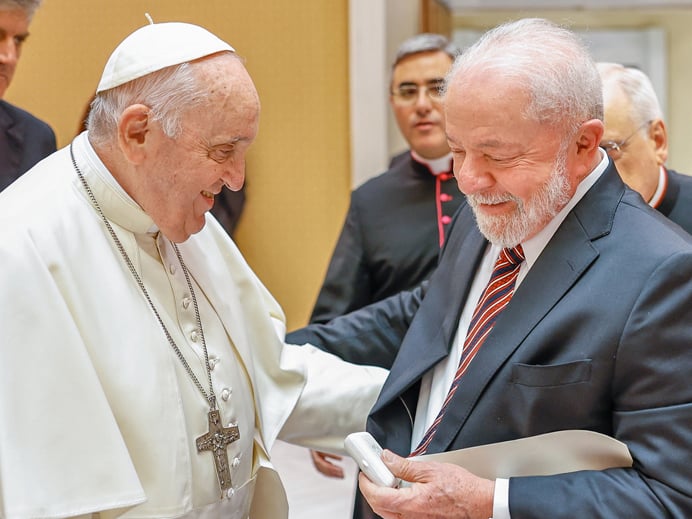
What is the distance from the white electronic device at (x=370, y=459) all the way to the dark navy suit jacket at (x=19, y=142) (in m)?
1.80

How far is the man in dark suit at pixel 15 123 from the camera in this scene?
10.1 ft

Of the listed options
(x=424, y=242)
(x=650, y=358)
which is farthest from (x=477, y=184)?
(x=424, y=242)

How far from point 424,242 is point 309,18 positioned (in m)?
2.35

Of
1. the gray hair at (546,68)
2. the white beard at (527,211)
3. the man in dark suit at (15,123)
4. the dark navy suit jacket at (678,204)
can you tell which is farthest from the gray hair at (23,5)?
the dark navy suit jacket at (678,204)

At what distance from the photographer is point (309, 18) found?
19.0ft

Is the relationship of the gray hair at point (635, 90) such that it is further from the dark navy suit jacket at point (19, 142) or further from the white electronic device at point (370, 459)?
the dark navy suit jacket at point (19, 142)

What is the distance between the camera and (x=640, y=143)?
301cm

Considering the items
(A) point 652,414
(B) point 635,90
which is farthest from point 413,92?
(A) point 652,414

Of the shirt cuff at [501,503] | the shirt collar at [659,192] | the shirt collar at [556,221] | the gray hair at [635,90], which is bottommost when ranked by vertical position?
the shirt cuff at [501,503]

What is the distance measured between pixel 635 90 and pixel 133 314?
1.82 metres

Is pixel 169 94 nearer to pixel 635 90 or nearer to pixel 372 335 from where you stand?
pixel 372 335

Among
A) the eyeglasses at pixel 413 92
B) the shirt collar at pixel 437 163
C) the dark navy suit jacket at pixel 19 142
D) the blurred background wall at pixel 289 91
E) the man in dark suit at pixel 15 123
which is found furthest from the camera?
the blurred background wall at pixel 289 91

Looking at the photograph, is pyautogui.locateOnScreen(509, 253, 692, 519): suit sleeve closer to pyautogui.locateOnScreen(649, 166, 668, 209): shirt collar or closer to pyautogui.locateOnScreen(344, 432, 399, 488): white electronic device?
pyautogui.locateOnScreen(344, 432, 399, 488): white electronic device

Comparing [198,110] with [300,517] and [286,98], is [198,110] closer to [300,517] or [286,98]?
[300,517]
